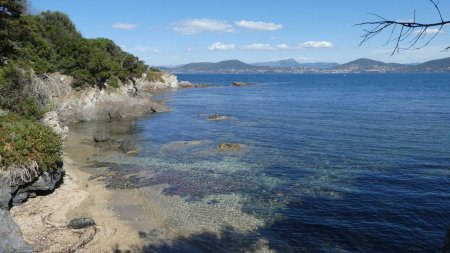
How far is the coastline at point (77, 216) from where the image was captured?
18203 millimetres

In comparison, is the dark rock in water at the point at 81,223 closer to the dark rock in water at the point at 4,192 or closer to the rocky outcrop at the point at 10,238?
the dark rock in water at the point at 4,192

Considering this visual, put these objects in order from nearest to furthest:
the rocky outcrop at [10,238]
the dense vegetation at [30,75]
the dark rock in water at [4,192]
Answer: the rocky outcrop at [10,238] → the dark rock in water at [4,192] → the dense vegetation at [30,75]

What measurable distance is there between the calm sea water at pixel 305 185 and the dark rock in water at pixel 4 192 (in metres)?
A: 8.26

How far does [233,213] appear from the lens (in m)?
22.0

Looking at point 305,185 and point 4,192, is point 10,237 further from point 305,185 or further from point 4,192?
point 305,185

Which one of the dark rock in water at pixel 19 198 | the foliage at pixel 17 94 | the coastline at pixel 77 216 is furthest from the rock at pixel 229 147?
the dark rock in water at pixel 19 198

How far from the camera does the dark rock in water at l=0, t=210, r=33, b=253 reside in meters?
15.5

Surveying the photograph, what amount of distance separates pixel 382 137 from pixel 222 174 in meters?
20.3

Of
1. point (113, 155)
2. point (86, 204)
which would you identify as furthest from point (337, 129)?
point (86, 204)

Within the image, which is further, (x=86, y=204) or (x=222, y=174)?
(x=222, y=174)

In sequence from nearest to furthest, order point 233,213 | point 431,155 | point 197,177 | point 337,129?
point 233,213, point 197,177, point 431,155, point 337,129

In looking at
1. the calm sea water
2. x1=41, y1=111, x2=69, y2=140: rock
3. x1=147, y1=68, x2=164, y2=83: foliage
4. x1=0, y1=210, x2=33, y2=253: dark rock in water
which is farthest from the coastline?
x1=147, y1=68, x2=164, y2=83: foliage

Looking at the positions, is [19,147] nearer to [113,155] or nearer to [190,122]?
[113,155]

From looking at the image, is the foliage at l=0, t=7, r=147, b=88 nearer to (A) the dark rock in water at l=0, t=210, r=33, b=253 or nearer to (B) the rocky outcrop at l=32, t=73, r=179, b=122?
(B) the rocky outcrop at l=32, t=73, r=179, b=122
